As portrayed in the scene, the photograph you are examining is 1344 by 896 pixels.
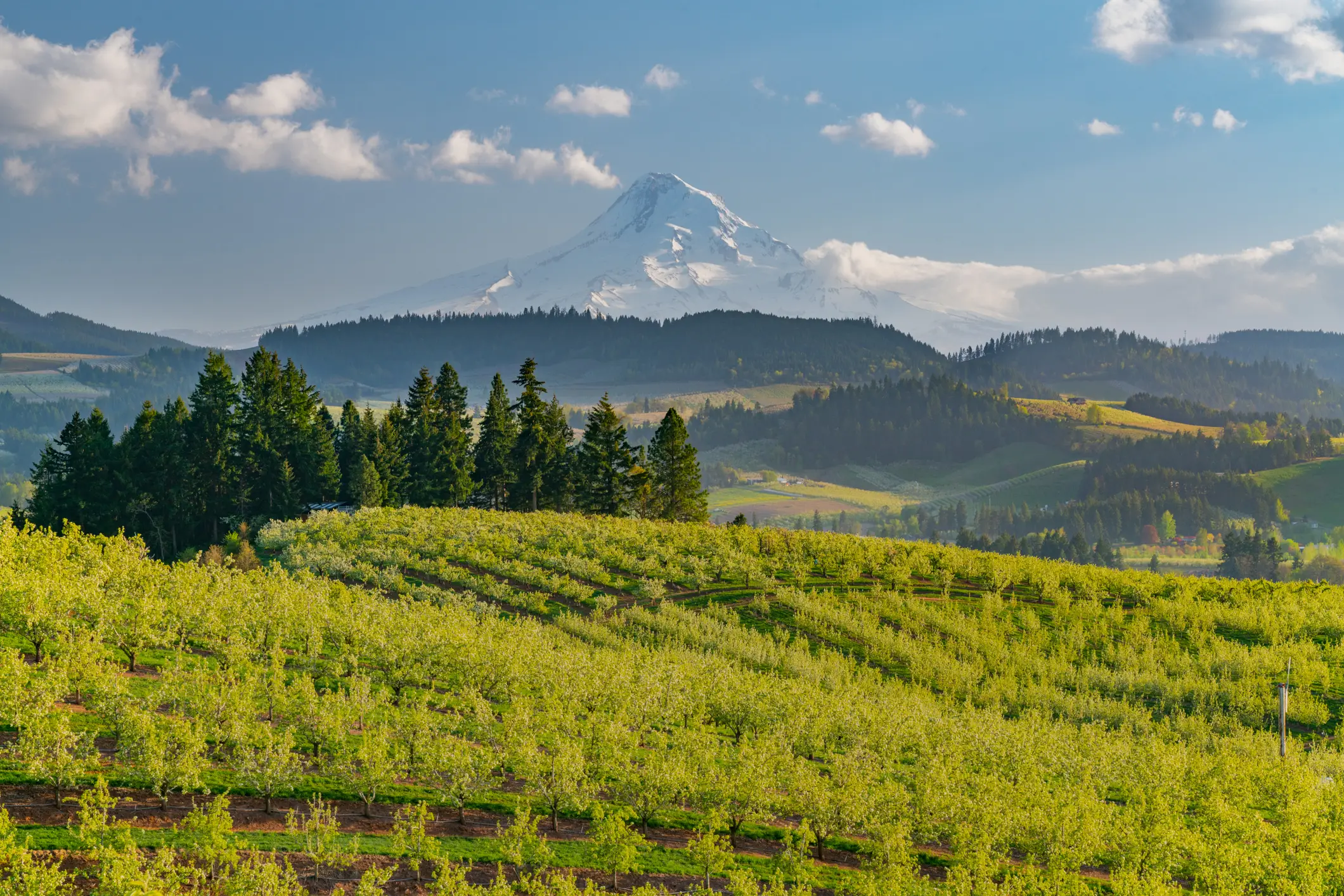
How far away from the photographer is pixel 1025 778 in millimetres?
30438

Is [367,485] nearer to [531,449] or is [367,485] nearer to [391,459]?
[391,459]

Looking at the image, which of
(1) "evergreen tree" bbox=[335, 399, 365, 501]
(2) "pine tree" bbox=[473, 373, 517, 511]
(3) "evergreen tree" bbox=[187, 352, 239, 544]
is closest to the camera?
(3) "evergreen tree" bbox=[187, 352, 239, 544]

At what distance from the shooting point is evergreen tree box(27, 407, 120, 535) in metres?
75.4

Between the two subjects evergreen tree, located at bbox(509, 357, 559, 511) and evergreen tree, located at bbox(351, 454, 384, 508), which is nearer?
evergreen tree, located at bbox(351, 454, 384, 508)

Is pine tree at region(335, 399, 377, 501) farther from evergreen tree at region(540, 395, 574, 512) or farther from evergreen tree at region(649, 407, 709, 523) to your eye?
evergreen tree at region(649, 407, 709, 523)

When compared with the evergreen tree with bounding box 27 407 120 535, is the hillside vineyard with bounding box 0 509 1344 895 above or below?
below

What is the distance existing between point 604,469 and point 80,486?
153ft

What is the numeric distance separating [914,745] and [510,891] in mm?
18646

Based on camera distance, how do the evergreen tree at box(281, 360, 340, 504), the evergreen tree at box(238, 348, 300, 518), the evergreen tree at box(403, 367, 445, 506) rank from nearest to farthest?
the evergreen tree at box(238, 348, 300, 518), the evergreen tree at box(281, 360, 340, 504), the evergreen tree at box(403, 367, 445, 506)

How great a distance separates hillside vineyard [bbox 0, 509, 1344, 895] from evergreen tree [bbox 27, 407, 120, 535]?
37460mm

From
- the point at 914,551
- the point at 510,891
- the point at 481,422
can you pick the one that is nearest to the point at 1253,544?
the point at 914,551

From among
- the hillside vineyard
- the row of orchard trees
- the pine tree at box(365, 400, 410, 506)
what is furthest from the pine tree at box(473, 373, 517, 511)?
the hillside vineyard

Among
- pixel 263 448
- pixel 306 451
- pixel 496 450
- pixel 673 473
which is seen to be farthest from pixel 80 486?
pixel 673 473

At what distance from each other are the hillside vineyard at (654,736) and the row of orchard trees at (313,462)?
36572 millimetres
